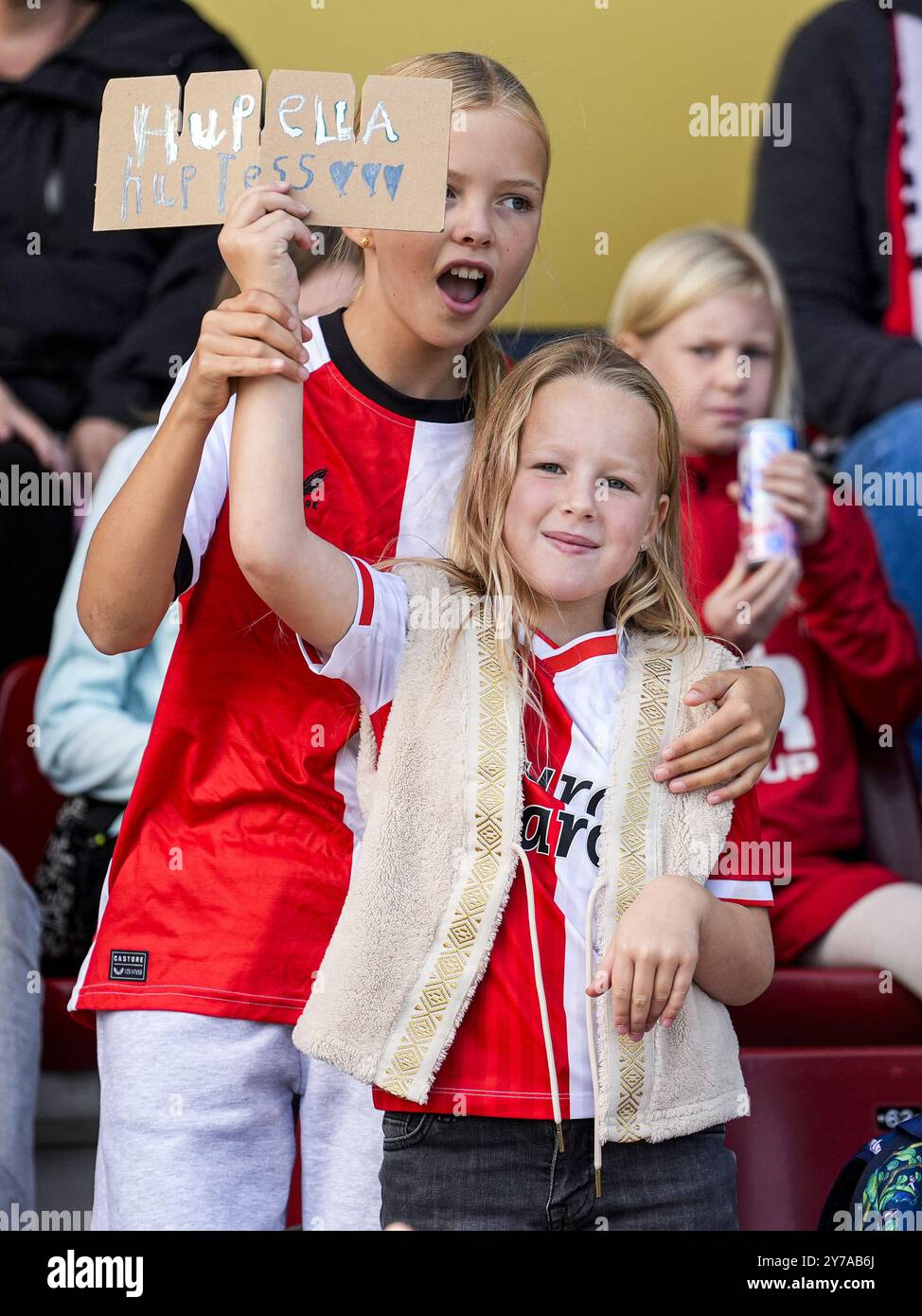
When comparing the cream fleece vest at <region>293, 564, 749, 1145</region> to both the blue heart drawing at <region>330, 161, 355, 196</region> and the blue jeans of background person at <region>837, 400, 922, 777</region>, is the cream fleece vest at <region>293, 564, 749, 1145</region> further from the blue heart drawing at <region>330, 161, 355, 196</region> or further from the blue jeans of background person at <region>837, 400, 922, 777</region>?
the blue jeans of background person at <region>837, 400, 922, 777</region>

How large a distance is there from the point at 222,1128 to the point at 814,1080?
0.70m

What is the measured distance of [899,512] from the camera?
2.37 meters

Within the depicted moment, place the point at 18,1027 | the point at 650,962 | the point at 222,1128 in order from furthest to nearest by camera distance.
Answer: the point at 18,1027 < the point at 222,1128 < the point at 650,962

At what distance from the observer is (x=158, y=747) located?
1199 millimetres

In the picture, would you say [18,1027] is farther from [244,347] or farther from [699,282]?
[699,282]

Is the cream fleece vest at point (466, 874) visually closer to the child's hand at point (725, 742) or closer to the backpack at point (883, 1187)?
the child's hand at point (725, 742)

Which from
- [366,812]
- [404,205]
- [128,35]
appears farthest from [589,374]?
[128,35]

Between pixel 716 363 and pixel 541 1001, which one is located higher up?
pixel 716 363

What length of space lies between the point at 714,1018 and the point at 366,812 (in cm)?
29

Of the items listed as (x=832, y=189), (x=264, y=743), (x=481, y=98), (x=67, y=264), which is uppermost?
(x=832, y=189)

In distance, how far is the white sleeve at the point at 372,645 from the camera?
3.61 ft

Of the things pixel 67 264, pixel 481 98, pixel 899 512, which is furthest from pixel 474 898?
pixel 67 264

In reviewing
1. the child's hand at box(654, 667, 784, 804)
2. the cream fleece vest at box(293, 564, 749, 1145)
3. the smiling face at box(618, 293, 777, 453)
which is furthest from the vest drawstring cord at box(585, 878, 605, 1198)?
the smiling face at box(618, 293, 777, 453)

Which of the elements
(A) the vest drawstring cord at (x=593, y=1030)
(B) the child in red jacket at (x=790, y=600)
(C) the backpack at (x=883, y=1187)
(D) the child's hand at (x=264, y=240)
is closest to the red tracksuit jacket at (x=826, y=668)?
(B) the child in red jacket at (x=790, y=600)
